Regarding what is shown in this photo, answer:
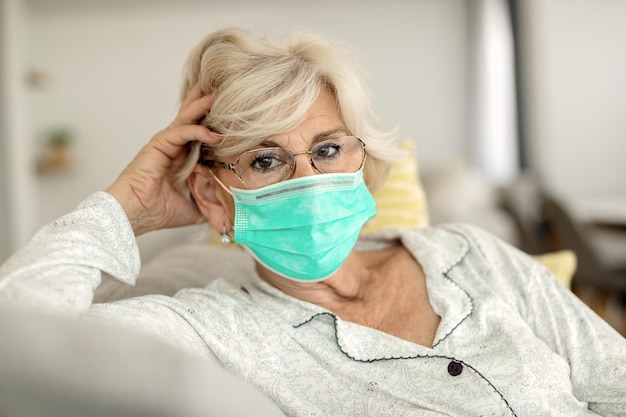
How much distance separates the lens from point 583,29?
18.1 ft

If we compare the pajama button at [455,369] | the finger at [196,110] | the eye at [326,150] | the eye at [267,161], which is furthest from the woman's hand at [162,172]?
the pajama button at [455,369]

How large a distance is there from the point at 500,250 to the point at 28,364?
1.13m

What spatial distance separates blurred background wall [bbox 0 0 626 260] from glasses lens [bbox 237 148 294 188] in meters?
4.11

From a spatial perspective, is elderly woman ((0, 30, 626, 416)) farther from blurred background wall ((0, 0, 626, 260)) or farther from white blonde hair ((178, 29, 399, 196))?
blurred background wall ((0, 0, 626, 260))

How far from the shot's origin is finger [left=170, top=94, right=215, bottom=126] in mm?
1521

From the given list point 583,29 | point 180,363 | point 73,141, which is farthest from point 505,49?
point 180,363

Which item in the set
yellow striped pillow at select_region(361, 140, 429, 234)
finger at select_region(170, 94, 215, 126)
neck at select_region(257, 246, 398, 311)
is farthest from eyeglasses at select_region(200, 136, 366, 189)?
yellow striped pillow at select_region(361, 140, 429, 234)

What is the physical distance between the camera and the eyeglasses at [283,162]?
1471 millimetres

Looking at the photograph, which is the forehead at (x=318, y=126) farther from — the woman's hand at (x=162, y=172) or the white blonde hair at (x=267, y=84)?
the woman's hand at (x=162, y=172)

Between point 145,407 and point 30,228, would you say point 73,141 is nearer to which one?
point 30,228

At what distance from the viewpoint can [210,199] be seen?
166 cm

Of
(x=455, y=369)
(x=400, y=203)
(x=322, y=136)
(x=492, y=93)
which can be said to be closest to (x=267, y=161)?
(x=322, y=136)

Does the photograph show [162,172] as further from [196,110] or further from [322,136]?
[322,136]

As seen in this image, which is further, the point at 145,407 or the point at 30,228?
the point at 30,228
